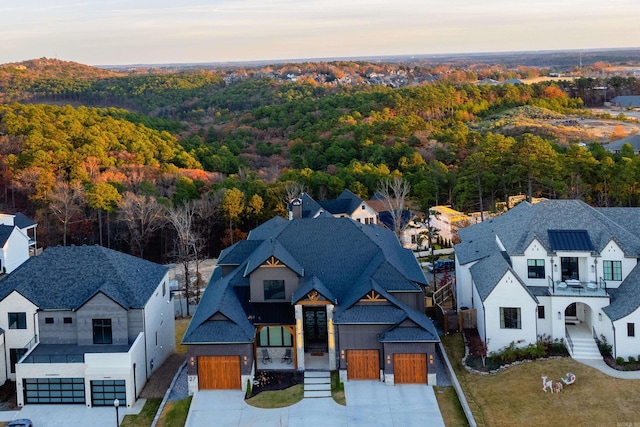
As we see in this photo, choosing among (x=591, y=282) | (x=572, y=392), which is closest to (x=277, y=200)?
(x=591, y=282)

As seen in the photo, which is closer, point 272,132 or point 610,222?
point 610,222

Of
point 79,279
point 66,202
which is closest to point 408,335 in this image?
point 79,279

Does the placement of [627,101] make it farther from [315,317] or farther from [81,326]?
[81,326]

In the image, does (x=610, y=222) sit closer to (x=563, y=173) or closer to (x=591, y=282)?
(x=591, y=282)

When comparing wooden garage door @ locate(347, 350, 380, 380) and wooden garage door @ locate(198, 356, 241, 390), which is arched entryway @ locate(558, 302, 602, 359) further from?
wooden garage door @ locate(198, 356, 241, 390)

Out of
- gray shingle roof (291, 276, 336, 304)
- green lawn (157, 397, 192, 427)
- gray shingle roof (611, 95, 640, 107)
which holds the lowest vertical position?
green lawn (157, 397, 192, 427)

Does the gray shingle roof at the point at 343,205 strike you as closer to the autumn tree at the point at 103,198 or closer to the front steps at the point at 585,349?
the autumn tree at the point at 103,198

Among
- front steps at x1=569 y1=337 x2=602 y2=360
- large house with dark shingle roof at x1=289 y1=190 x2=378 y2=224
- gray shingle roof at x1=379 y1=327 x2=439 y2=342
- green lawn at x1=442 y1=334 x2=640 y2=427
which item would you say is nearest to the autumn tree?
large house with dark shingle roof at x1=289 y1=190 x2=378 y2=224
